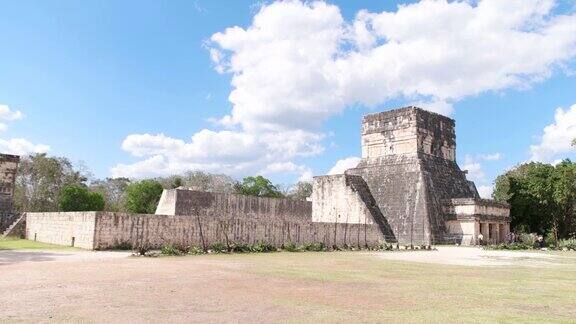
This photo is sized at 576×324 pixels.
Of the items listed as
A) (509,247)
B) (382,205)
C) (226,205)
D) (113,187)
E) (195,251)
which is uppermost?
(113,187)

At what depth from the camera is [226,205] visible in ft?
101

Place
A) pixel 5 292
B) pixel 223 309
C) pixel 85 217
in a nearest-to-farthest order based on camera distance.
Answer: pixel 223 309 < pixel 5 292 < pixel 85 217

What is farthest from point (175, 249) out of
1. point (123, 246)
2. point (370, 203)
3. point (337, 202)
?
point (370, 203)

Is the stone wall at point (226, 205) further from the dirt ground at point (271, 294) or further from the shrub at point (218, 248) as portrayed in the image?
the dirt ground at point (271, 294)

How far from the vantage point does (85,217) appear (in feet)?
52.8

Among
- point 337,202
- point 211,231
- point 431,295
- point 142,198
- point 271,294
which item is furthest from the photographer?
point 142,198

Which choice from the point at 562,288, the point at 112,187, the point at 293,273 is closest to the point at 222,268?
the point at 293,273

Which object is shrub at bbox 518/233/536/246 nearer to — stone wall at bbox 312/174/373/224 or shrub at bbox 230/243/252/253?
stone wall at bbox 312/174/373/224

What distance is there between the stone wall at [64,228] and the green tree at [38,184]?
18.4 m

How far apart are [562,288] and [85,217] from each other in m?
13.7

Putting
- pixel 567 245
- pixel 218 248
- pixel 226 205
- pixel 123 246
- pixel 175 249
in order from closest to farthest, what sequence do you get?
1. pixel 175 249
2. pixel 123 246
3. pixel 218 248
4. pixel 567 245
5. pixel 226 205

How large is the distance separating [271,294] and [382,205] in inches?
843

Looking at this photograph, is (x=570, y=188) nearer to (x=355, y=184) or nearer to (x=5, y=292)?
(x=355, y=184)

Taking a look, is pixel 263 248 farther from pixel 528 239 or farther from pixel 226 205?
pixel 528 239
